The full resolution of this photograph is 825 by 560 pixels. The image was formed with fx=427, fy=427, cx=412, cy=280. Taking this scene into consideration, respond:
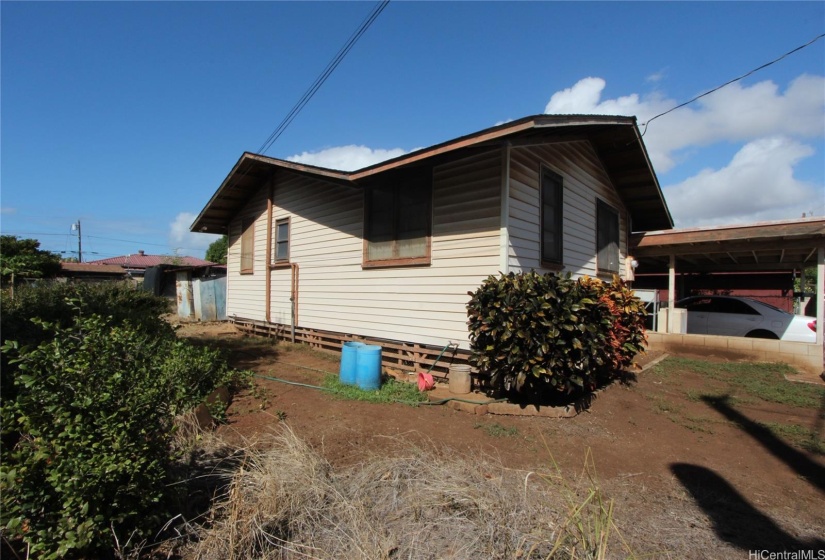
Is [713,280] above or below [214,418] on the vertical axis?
above

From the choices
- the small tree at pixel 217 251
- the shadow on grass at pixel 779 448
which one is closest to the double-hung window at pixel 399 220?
the shadow on grass at pixel 779 448

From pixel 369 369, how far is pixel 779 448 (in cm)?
493

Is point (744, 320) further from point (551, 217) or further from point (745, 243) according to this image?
point (551, 217)

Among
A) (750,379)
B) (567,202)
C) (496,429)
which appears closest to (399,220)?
(567,202)

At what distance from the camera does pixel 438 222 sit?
7230 millimetres

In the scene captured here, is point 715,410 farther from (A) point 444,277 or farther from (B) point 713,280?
(B) point 713,280

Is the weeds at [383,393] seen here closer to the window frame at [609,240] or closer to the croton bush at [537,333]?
the croton bush at [537,333]

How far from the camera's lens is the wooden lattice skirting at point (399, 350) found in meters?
7.06

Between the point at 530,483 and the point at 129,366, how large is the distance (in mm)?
3160

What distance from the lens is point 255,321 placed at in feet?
40.1

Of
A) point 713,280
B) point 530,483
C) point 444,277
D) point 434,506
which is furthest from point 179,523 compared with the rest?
point 713,280

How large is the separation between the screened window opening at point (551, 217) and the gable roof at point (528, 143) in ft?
2.56

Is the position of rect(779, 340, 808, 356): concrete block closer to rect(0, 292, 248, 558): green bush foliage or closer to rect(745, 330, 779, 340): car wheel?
rect(745, 330, 779, 340): car wheel

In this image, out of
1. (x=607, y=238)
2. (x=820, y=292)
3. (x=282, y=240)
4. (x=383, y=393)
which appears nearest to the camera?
(x=383, y=393)
